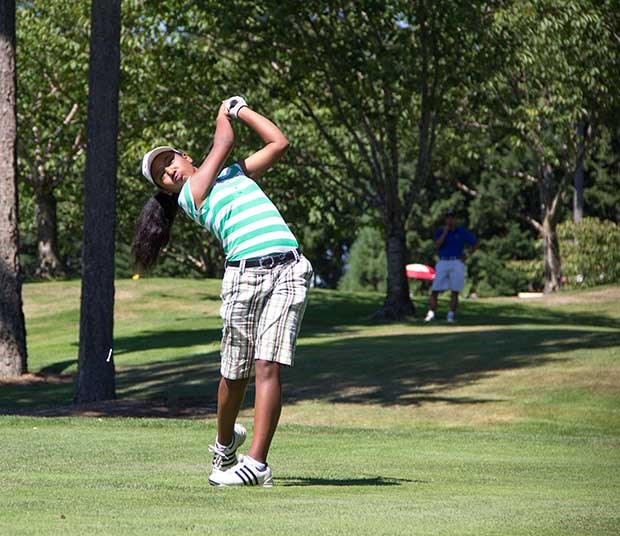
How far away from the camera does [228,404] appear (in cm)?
678

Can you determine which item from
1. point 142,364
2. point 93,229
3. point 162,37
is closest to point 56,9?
point 162,37

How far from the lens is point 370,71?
990 inches

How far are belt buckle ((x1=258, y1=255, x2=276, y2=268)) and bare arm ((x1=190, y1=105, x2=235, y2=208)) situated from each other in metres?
0.44

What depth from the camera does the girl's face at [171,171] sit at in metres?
6.80

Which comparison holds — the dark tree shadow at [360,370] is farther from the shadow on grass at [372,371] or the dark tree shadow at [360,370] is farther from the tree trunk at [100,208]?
the tree trunk at [100,208]

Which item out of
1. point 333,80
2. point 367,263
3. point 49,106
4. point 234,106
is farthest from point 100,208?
point 367,263

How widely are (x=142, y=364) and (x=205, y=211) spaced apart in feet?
47.3

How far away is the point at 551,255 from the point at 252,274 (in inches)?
1506

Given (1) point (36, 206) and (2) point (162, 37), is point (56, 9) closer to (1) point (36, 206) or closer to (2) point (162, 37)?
(2) point (162, 37)

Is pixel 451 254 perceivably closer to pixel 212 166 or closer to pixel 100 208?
pixel 100 208

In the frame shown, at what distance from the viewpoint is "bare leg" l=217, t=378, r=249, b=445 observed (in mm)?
6738

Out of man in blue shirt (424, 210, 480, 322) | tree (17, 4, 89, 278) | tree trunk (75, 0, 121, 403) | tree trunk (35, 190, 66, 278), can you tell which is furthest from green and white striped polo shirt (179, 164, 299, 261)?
tree trunk (35, 190, 66, 278)

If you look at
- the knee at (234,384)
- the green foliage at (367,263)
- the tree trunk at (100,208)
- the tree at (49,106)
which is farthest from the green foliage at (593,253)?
the knee at (234,384)

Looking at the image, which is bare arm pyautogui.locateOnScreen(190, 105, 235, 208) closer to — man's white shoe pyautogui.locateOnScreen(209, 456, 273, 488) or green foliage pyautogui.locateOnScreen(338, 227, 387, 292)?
man's white shoe pyautogui.locateOnScreen(209, 456, 273, 488)
